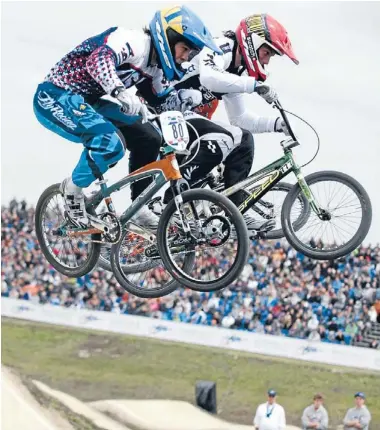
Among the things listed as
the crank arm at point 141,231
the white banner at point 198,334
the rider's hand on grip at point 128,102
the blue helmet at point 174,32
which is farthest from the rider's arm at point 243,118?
the white banner at point 198,334

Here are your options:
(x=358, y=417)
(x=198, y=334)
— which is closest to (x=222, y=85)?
(x=358, y=417)

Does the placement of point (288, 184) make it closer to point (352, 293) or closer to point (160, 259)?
point (160, 259)

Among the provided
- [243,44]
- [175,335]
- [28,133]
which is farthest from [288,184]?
[175,335]

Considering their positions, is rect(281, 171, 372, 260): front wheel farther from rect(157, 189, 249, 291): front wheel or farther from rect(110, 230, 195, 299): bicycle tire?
rect(110, 230, 195, 299): bicycle tire

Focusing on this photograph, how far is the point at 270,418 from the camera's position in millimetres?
26328

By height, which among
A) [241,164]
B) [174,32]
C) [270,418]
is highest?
[174,32]

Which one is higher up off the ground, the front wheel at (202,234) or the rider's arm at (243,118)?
the rider's arm at (243,118)

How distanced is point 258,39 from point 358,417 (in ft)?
52.6

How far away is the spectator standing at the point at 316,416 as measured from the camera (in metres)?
27.6

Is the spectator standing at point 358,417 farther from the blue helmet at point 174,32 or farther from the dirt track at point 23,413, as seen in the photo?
the blue helmet at point 174,32

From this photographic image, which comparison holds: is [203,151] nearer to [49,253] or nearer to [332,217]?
[332,217]

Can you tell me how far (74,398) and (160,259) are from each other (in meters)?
19.5

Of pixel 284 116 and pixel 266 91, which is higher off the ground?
pixel 266 91

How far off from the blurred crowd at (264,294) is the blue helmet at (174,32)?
1512 cm
